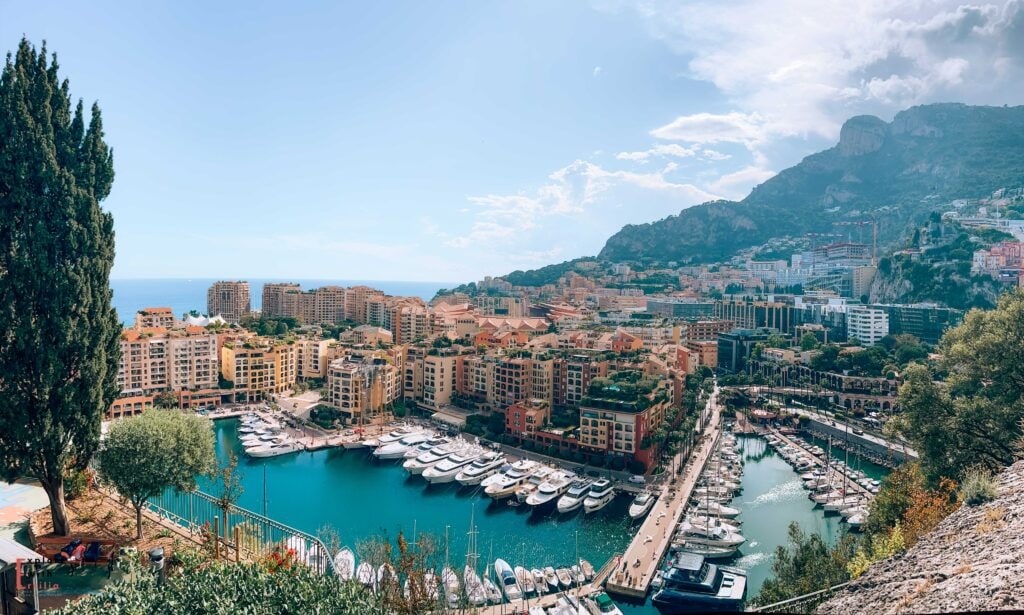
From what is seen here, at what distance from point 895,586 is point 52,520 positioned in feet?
24.0

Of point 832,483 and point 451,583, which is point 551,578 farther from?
point 832,483

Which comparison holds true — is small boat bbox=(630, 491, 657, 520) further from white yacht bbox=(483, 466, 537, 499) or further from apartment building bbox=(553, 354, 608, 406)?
apartment building bbox=(553, 354, 608, 406)

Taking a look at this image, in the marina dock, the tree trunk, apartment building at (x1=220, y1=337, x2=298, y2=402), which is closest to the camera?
the tree trunk

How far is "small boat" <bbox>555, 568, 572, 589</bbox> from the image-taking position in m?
11.7

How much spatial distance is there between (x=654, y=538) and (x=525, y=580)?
385 centimetres

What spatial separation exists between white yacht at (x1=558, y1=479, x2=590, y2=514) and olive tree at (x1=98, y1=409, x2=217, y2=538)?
35.8 ft

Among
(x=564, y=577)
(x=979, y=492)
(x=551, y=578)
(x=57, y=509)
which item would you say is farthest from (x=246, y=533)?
(x=564, y=577)

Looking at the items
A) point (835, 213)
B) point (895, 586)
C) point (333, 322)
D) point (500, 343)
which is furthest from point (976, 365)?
point (835, 213)

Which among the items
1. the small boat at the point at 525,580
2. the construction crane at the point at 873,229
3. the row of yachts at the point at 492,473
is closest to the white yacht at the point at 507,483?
the row of yachts at the point at 492,473

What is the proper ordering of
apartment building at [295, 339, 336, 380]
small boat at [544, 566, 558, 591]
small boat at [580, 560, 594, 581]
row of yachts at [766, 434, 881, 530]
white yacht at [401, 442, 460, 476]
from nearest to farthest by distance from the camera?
small boat at [544, 566, 558, 591], small boat at [580, 560, 594, 581], row of yachts at [766, 434, 881, 530], white yacht at [401, 442, 460, 476], apartment building at [295, 339, 336, 380]

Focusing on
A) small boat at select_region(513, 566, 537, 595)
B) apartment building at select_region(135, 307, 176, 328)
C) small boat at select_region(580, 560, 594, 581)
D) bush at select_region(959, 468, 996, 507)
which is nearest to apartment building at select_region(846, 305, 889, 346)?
small boat at select_region(580, 560, 594, 581)

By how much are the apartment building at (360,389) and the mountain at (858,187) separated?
5671cm

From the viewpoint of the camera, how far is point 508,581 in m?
11.7

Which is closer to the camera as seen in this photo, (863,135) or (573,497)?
(573,497)
